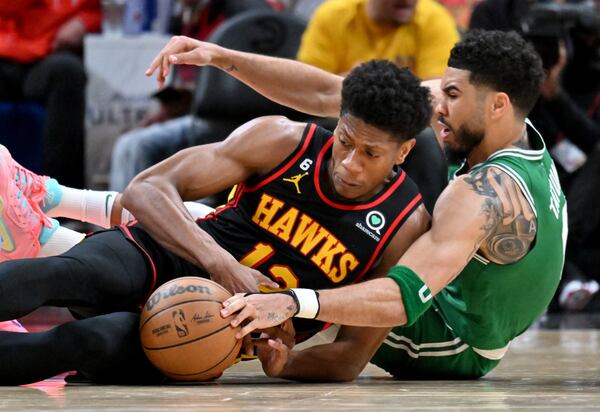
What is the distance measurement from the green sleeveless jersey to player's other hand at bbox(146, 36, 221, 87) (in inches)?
40.7

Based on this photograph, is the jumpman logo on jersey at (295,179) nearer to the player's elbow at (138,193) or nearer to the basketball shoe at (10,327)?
the player's elbow at (138,193)

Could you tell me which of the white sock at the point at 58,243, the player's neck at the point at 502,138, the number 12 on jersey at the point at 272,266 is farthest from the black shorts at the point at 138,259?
the player's neck at the point at 502,138

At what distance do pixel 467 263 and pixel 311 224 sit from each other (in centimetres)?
51

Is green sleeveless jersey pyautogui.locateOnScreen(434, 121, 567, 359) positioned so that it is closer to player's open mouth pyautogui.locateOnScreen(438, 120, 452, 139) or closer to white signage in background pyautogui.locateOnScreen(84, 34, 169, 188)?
player's open mouth pyautogui.locateOnScreen(438, 120, 452, 139)

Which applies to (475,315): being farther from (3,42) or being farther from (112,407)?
(3,42)

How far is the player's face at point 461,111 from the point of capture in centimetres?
356

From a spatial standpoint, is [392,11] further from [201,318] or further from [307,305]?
[201,318]

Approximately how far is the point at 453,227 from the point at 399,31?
3478 mm

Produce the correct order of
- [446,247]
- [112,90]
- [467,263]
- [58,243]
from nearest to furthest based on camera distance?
[446,247] < [467,263] < [58,243] < [112,90]

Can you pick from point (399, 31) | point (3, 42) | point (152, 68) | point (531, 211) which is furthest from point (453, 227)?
point (3, 42)

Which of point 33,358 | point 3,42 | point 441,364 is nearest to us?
point 33,358

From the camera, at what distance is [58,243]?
403cm

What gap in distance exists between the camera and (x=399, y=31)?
21.6 ft

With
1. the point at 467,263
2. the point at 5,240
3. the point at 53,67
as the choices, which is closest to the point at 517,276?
the point at 467,263
